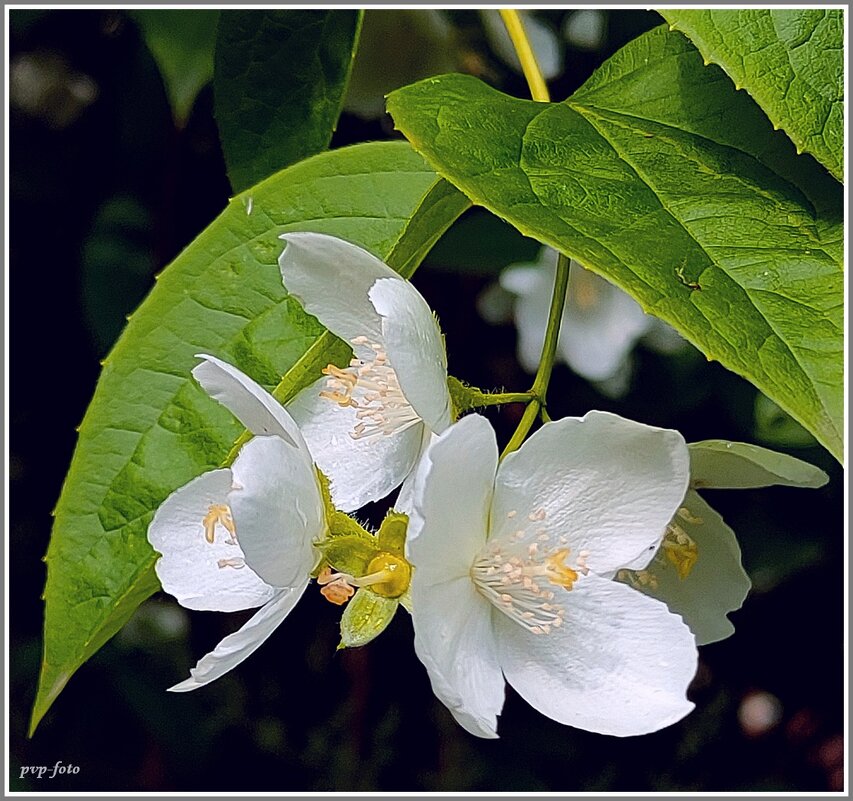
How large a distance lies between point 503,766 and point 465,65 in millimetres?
931

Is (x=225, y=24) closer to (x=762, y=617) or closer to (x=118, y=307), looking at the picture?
(x=118, y=307)

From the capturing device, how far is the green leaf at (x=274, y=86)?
81cm

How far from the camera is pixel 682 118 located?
2.10ft

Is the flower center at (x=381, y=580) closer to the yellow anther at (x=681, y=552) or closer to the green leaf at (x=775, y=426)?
the yellow anther at (x=681, y=552)

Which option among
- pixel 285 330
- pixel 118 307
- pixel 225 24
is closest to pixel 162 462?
pixel 285 330

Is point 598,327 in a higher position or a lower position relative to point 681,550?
lower

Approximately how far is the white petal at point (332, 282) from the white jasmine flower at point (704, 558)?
203mm

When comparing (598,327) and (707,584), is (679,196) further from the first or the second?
(598,327)

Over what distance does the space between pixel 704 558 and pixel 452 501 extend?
0.67 feet

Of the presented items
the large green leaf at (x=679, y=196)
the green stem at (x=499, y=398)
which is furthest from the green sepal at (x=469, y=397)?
the large green leaf at (x=679, y=196)

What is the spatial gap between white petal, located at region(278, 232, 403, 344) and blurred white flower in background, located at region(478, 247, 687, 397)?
0.54 m

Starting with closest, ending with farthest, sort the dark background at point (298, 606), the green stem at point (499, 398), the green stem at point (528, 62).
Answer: the green stem at point (499, 398)
the green stem at point (528, 62)
the dark background at point (298, 606)

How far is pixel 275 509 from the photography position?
487mm

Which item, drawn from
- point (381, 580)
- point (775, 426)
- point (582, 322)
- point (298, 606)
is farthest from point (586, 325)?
point (381, 580)
